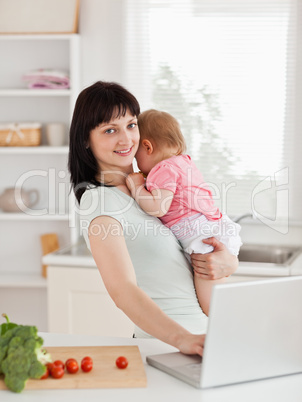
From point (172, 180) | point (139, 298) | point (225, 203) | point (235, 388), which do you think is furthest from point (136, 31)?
point (235, 388)

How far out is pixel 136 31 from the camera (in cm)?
358

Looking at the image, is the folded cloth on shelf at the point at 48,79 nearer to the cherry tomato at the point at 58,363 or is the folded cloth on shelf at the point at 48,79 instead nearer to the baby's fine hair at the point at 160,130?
the baby's fine hair at the point at 160,130

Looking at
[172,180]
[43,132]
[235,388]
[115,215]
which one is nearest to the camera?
[235,388]

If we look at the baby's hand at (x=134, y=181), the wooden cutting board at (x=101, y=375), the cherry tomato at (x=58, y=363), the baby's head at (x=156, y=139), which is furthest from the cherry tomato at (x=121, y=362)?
the baby's head at (x=156, y=139)

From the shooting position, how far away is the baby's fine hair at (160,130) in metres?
2.01

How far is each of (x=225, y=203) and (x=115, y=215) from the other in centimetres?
198

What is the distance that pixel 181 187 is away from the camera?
1964mm

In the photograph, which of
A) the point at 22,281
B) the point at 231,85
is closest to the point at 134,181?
the point at 231,85

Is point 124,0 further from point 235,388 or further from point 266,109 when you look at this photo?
point 235,388

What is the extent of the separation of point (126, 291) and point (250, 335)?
417 mm

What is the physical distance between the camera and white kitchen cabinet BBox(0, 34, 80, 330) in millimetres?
3633

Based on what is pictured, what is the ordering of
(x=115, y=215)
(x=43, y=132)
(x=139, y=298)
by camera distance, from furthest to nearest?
1. (x=43, y=132)
2. (x=115, y=215)
3. (x=139, y=298)

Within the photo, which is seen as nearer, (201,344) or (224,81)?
(201,344)

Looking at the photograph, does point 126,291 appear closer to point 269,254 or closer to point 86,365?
point 86,365
